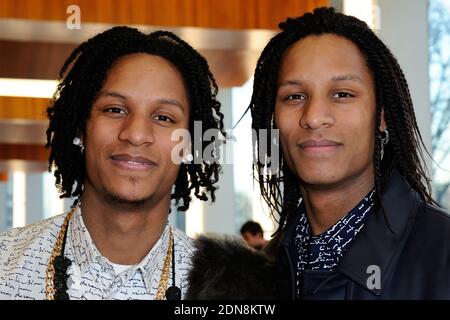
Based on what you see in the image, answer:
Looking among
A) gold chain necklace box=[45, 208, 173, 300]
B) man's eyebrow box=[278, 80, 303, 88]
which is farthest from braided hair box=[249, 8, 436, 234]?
gold chain necklace box=[45, 208, 173, 300]

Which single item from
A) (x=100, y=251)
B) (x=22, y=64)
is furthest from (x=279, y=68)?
(x=22, y=64)

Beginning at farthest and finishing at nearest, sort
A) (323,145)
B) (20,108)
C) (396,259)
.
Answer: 1. (20,108)
2. (323,145)
3. (396,259)

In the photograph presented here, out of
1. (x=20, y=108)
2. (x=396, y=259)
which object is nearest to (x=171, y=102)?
Result: (x=396, y=259)

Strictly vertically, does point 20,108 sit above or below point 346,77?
above

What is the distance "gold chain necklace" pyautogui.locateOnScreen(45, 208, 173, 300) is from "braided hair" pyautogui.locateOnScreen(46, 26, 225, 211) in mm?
204

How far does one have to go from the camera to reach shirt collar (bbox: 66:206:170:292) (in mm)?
2379

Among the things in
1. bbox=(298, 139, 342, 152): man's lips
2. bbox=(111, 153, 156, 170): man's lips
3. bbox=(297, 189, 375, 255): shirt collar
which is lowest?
bbox=(297, 189, 375, 255): shirt collar

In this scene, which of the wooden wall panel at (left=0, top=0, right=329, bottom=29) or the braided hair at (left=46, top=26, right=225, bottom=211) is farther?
the wooden wall panel at (left=0, top=0, right=329, bottom=29)

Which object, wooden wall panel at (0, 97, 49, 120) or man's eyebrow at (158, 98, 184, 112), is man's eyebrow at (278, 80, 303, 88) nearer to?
Answer: man's eyebrow at (158, 98, 184, 112)

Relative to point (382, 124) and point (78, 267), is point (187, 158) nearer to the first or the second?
point (78, 267)

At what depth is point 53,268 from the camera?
A: 2.37 meters

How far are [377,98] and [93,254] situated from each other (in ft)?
3.24

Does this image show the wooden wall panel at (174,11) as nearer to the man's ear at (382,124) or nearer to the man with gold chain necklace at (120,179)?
the man with gold chain necklace at (120,179)
